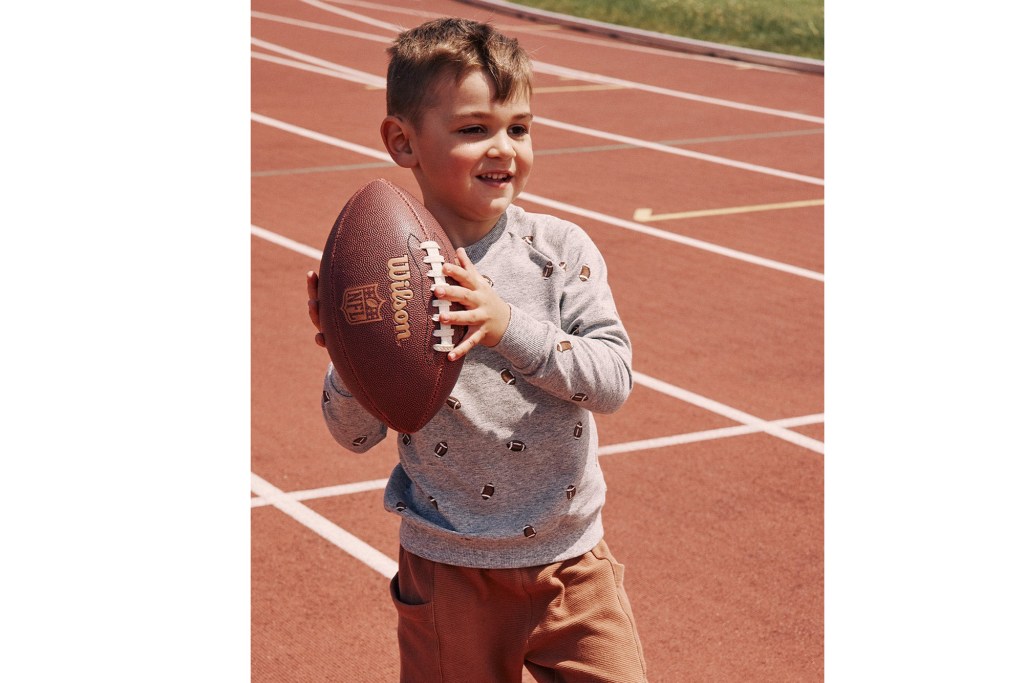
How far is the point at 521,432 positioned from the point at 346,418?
36cm

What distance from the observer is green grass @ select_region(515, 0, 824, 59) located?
17609mm

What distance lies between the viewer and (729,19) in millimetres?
18828

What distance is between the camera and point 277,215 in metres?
9.80

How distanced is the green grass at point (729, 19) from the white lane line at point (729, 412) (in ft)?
38.1

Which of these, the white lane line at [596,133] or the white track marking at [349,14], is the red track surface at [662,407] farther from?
the white track marking at [349,14]

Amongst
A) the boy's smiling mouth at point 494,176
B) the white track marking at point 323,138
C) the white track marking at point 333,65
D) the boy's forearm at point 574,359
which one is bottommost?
the white track marking at point 323,138

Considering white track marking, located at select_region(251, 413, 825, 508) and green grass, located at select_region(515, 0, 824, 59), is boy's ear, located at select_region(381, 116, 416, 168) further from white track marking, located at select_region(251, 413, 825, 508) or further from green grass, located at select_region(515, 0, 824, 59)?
green grass, located at select_region(515, 0, 824, 59)

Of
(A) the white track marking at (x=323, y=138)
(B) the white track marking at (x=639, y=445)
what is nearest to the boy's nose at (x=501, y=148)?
(B) the white track marking at (x=639, y=445)

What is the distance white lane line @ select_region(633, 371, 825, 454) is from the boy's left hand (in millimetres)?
3449

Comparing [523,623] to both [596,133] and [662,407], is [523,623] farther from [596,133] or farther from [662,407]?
[596,133]

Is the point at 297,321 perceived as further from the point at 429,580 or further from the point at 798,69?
the point at 798,69

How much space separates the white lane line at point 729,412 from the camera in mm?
5684

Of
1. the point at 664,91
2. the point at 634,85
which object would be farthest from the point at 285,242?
the point at 634,85

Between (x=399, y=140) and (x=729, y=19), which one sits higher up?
(x=399, y=140)
